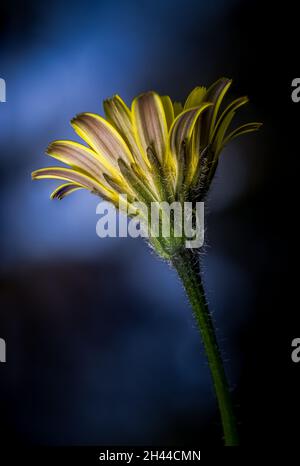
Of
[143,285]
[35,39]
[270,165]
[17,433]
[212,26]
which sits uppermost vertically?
[212,26]

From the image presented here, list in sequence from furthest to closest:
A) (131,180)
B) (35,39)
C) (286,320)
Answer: (286,320)
(35,39)
(131,180)

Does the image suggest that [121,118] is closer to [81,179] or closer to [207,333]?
[81,179]

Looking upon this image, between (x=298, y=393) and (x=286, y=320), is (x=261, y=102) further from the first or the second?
(x=298, y=393)

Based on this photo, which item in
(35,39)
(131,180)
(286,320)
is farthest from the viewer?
(286,320)

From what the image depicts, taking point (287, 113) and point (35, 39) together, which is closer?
point (35, 39)

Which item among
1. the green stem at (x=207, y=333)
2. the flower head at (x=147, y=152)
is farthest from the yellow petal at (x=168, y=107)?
the green stem at (x=207, y=333)

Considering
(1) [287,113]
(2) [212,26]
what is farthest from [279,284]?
(2) [212,26]

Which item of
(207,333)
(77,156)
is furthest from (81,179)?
(207,333)
